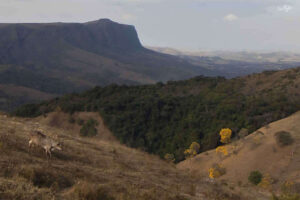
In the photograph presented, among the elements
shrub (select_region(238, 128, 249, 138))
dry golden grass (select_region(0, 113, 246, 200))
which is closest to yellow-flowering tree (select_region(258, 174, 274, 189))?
shrub (select_region(238, 128, 249, 138))

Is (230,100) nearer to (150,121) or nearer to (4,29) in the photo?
(150,121)

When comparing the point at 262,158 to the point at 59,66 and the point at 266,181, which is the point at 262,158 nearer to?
the point at 266,181

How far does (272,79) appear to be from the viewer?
59.9 m

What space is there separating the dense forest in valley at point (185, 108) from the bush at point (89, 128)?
225 centimetres

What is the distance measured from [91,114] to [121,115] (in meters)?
5.82

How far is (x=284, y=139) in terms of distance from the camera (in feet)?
111

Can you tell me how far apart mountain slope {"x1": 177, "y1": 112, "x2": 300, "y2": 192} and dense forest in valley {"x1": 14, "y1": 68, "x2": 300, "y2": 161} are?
18.5 feet

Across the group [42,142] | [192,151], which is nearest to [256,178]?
[192,151]

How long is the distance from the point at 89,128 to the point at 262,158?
3034cm

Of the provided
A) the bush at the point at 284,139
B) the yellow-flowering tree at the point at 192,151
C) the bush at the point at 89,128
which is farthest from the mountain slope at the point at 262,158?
the bush at the point at 89,128

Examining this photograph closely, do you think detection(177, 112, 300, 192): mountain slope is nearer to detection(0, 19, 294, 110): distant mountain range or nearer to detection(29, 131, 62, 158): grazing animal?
detection(29, 131, 62, 158): grazing animal

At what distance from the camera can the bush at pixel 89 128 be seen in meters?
51.6

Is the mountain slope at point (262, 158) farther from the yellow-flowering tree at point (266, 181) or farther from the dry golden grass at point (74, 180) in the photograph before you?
the dry golden grass at point (74, 180)

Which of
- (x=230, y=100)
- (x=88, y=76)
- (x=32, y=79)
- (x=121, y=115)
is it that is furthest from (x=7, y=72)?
(x=230, y=100)
